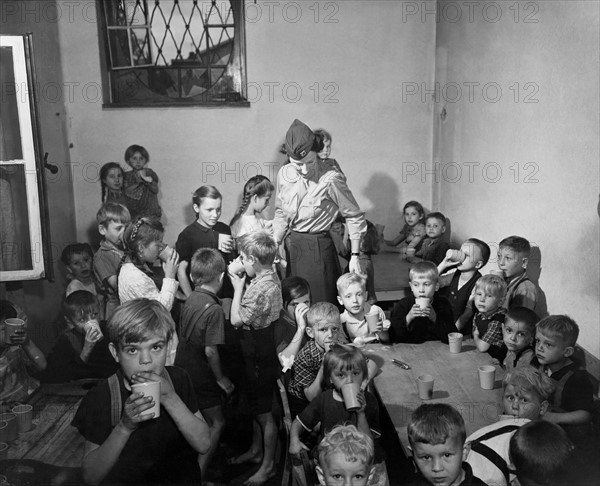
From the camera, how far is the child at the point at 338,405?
2.72 metres

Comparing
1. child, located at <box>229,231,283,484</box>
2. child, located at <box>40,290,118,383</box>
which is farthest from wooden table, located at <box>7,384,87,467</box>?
child, located at <box>229,231,283,484</box>

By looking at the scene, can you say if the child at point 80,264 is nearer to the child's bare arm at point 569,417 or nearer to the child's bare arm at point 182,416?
the child's bare arm at point 182,416

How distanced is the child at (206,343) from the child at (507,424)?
1.39 meters

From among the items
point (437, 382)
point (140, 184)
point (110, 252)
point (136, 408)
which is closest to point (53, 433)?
Result: point (110, 252)

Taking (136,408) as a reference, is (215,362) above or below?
below

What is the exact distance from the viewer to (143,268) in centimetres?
385

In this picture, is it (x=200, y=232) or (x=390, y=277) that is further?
(x=390, y=277)

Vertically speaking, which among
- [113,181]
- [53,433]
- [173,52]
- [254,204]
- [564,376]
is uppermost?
[173,52]

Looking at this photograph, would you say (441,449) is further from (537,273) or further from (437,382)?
(537,273)

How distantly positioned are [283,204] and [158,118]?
2437 mm

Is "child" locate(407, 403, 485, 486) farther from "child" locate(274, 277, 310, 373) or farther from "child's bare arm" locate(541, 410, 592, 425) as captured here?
"child" locate(274, 277, 310, 373)

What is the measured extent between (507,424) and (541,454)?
1.08ft

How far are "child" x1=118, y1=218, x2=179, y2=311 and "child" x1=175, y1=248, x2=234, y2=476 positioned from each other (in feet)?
1.25

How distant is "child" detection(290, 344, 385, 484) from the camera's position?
107 inches
